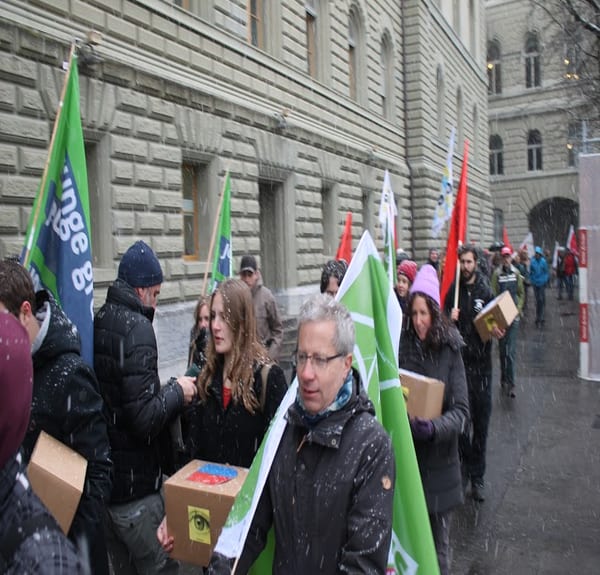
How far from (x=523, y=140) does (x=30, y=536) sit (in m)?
40.8

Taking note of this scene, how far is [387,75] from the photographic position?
20.7 m

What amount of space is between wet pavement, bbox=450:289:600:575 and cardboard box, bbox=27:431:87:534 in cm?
256

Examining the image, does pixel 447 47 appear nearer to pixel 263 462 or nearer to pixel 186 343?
pixel 186 343

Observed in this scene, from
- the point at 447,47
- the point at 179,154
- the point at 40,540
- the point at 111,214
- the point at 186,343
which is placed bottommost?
the point at 186,343

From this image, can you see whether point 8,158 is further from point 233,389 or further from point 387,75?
point 387,75

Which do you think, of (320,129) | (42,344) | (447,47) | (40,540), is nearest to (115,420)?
(42,344)

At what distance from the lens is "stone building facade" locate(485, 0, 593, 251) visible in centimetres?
3741

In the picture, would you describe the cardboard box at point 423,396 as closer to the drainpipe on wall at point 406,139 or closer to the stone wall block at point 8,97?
the stone wall block at point 8,97

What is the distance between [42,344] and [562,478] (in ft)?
15.1

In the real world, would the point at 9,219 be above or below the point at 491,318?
above

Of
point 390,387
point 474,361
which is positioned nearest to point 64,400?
point 390,387

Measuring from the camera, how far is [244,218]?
11750 mm

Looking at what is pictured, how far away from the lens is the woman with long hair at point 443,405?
304 centimetres

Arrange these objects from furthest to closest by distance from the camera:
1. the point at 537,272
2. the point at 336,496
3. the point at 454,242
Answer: the point at 537,272 → the point at 454,242 → the point at 336,496
